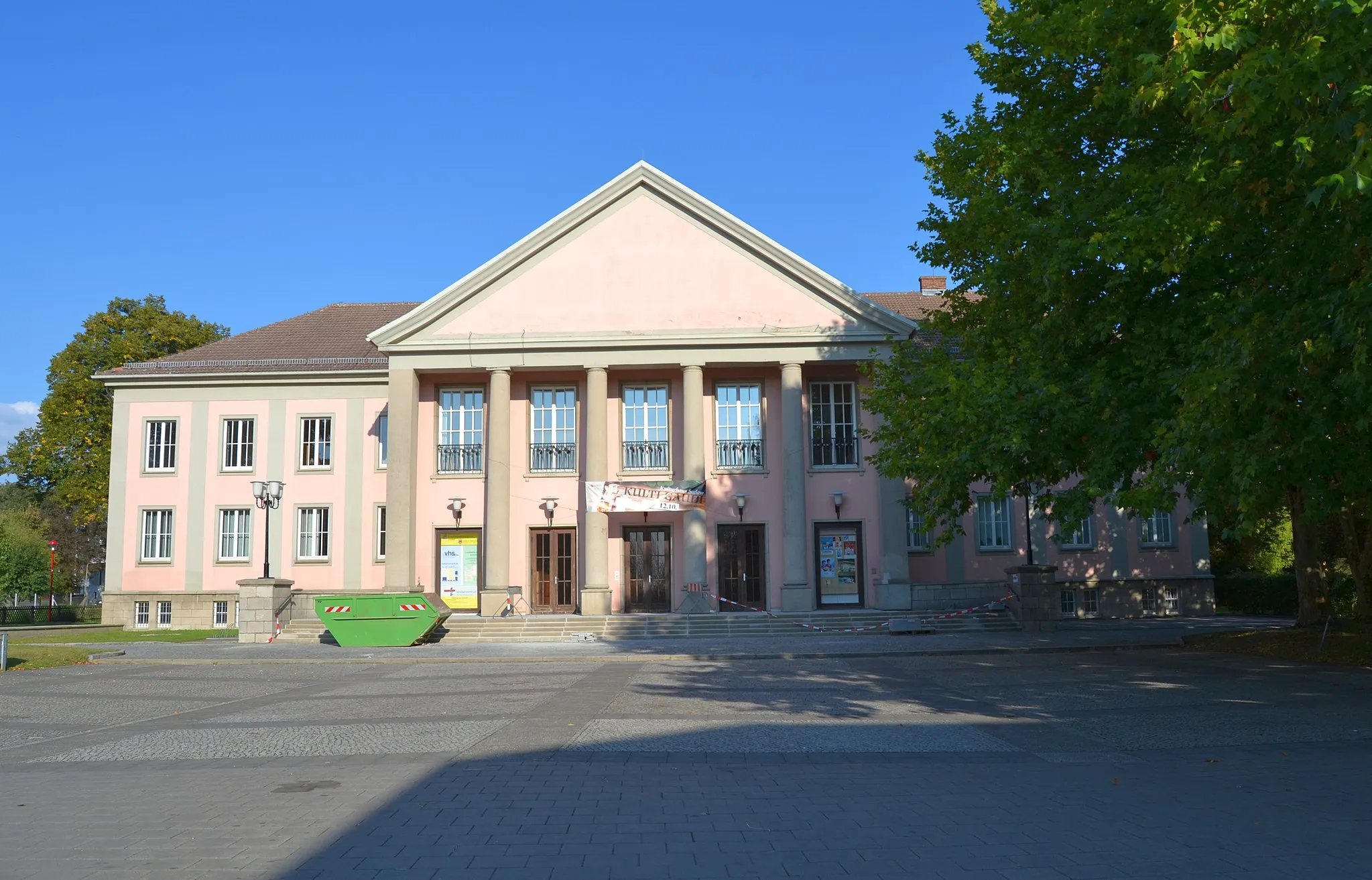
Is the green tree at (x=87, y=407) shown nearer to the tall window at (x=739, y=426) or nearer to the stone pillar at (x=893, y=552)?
the tall window at (x=739, y=426)

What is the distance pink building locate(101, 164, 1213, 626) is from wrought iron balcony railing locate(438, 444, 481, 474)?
0.06 m

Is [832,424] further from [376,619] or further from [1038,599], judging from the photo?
[376,619]

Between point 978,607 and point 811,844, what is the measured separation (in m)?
23.4

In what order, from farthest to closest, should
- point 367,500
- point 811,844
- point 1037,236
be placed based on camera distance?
point 367,500, point 1037,236, point 811,844

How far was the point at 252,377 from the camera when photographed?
3425 cm

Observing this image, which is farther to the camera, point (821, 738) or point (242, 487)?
point (242, 487)

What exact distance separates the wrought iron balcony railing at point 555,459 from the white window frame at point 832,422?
7.43m

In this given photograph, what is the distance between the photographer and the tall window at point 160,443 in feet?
114

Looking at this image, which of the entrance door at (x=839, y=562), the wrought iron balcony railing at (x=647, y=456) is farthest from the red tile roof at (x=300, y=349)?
the entrance door at (x=839, y=562)

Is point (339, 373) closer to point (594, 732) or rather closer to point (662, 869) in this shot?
point (594, 732)

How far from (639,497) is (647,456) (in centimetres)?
213

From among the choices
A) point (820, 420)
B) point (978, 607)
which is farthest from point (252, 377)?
point (978, 607)

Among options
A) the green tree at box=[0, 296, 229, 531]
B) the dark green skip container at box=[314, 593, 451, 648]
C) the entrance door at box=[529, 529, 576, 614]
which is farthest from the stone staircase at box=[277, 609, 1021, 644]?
the green tree at box=[0, 296, 229, 531]

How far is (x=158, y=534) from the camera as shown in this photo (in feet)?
113
